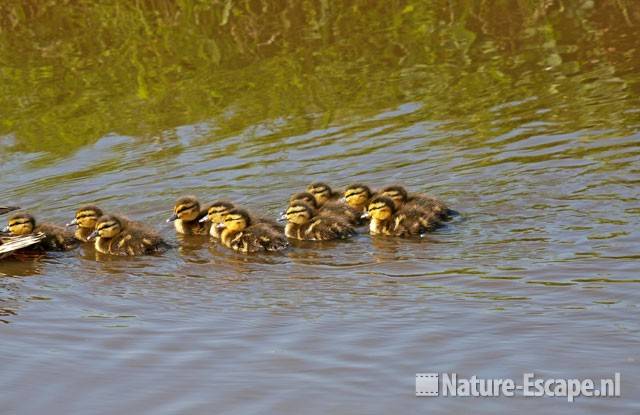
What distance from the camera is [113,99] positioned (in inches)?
375

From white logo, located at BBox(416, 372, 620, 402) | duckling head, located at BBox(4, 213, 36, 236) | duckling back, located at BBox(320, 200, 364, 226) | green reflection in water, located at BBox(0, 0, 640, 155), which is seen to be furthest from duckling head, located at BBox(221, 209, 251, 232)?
white logo, located at BBox(416, 372, 620, 402)

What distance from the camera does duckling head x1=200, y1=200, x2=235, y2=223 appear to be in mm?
6672

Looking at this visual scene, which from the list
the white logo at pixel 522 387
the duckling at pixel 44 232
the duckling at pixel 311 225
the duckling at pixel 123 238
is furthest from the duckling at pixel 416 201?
the white logo at pixel 522 387

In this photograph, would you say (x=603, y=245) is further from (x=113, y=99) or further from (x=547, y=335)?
(x=113, y=99)

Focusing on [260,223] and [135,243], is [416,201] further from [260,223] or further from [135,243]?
[135,243]

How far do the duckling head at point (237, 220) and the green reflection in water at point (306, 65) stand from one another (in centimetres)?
200

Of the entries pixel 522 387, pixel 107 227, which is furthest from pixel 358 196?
pixel 522 387

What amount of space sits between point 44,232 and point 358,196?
1731mm

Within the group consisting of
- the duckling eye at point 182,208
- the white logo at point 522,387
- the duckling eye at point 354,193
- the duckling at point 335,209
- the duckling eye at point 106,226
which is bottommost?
the white logo at point 522,387

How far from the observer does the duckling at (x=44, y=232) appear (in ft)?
22.2

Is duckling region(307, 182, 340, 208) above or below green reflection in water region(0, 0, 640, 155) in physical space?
below

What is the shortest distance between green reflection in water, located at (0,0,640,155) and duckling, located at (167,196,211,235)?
5.98ft

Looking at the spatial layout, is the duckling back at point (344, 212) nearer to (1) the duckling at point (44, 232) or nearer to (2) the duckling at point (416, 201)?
(2) the duckling at point (416, 201)

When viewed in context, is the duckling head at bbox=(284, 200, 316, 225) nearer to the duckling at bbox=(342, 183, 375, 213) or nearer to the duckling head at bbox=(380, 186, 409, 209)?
the duckling at bbox=(342, 183, 375, 213)
